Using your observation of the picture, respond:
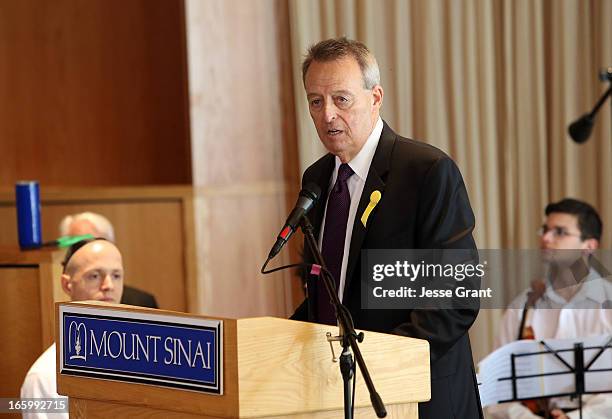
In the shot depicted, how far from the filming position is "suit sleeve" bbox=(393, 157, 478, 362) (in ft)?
9.27

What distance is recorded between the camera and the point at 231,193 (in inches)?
283

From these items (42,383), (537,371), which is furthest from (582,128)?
(42,383)

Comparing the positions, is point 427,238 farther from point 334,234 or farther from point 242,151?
point 242,151

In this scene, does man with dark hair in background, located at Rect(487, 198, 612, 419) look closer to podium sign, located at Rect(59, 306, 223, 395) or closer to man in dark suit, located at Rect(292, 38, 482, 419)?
man in dark suit, located at Rect(292, 38, 482, 419)

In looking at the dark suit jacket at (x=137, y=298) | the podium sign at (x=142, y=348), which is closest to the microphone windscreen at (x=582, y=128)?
the dark suit jacket at (x=137, y=298)

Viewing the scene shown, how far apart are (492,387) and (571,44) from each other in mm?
3168

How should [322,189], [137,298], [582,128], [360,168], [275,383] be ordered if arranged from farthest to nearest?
[137,298]
[582,128]
[322,189]
[360,168]
[275,383]

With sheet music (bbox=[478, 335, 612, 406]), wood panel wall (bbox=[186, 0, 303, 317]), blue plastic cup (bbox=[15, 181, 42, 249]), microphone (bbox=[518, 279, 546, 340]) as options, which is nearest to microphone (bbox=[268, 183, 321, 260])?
sheet music (bbox=[478, 335, 612, 406])

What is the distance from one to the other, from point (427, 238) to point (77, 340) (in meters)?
0.99

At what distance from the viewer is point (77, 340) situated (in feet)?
8.93

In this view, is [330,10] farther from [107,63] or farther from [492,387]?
[492,387]

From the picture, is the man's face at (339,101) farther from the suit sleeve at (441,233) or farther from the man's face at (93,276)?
the man's face at (93,276)

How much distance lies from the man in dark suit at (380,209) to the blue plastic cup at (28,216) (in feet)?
5.89

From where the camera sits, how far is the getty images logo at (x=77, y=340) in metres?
2.70
